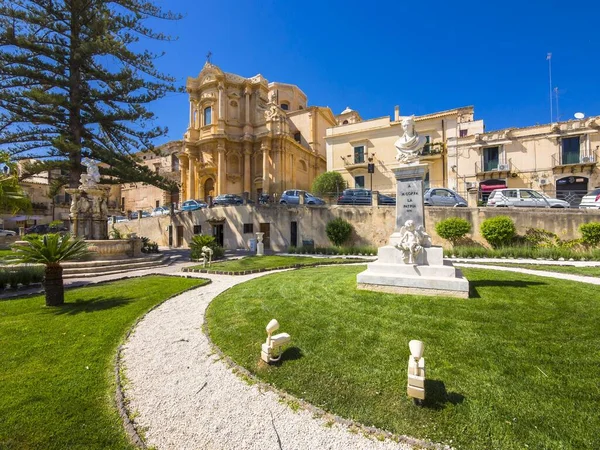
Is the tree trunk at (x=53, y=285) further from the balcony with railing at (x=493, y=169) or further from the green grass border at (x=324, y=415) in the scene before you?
the balcony with railing at (x=493, y=169)

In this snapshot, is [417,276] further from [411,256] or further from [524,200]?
[524,200]

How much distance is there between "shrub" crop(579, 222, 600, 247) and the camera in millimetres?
13273

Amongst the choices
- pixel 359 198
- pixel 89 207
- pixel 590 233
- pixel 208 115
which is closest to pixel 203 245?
pixel 89 207

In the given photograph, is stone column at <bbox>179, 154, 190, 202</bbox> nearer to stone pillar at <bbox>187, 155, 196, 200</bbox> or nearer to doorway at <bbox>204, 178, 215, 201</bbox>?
stone pillar at <bbox>187, 155, 196, 200</bbox>

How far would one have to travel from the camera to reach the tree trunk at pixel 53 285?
6785 millimetres

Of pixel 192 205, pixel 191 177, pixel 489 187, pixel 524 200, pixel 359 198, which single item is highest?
pixel 191 177

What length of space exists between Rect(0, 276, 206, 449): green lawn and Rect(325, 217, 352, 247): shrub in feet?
42.6

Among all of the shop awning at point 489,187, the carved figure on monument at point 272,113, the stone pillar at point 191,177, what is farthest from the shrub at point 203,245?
the shop awning at point 489,187

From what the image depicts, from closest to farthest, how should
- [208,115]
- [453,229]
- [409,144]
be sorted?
[409,144] → [453,229] → [208,115]

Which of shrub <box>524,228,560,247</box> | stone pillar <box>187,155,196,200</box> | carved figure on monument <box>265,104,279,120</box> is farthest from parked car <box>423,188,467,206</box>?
stone pillar <box>187,155,196,200</box>

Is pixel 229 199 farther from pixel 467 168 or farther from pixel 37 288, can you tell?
pixel 467 168

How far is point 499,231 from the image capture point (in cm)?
1473

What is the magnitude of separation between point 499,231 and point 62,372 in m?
17.7

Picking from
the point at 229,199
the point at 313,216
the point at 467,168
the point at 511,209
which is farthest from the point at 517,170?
the point at 229,199
